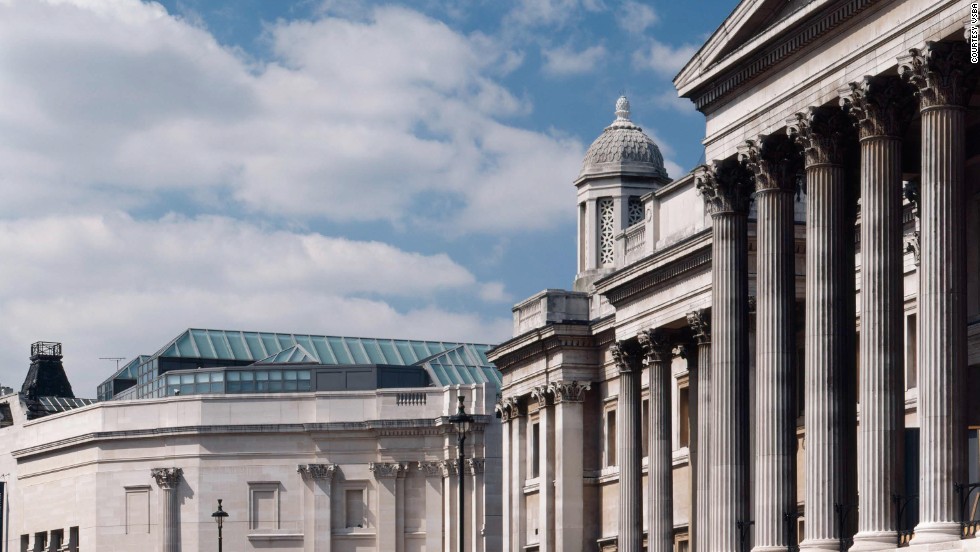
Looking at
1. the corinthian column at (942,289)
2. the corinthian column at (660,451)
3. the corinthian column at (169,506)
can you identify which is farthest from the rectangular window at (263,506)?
the corinthian column at (942,289)

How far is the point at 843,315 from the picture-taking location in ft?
130

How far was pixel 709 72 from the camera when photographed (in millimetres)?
44000

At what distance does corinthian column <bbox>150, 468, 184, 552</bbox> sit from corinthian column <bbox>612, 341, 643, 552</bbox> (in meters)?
46.8

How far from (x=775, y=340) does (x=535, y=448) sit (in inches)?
1577

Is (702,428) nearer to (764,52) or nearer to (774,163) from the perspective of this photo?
(774,163)

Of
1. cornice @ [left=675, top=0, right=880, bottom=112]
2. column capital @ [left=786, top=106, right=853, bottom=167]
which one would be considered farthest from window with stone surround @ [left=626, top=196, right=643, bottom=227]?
column capital @ [left=786, top=106, right=853, bottom=167]

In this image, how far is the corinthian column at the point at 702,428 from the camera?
47.1m

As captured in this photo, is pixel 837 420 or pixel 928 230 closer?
pixel 928 230

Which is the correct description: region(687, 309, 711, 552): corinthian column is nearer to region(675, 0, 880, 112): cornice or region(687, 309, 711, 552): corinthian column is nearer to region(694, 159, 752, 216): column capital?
region(694, 159, 752, 216): column capital

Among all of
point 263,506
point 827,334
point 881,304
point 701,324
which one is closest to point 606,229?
point 701,324

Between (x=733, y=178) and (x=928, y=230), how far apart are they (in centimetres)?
892

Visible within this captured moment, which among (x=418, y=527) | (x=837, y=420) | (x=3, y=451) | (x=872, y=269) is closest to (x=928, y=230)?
(x=872, y=269)

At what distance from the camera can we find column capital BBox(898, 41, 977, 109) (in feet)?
117

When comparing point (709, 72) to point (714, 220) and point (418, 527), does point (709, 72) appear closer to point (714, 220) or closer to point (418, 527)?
point (714, 220)
